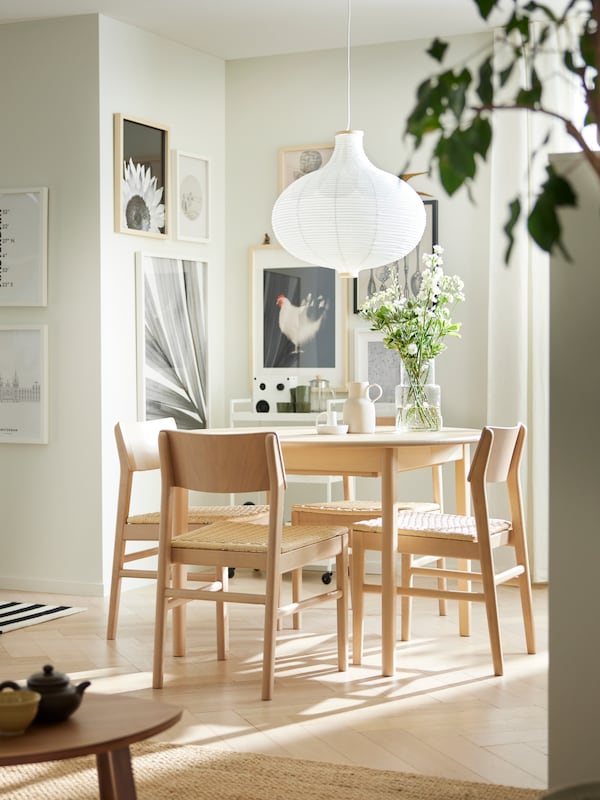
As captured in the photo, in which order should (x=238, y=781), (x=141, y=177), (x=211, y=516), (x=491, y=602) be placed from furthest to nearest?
(x=141, y=177) < (x=211, y=516) < (x=491, y=602) < (x=238, y=781)

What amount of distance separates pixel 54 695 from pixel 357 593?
2064mm

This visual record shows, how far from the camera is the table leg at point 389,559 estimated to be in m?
3.78

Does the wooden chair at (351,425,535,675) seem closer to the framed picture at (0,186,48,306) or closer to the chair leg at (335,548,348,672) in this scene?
the chair leg at (335,548,348,672)

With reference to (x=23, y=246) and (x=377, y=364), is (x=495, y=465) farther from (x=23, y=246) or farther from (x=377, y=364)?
(x=23, y=246)

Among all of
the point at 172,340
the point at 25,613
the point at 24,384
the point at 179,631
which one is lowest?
the point at 25,613

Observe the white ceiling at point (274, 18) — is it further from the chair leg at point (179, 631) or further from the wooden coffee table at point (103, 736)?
the wooden coffee table at point (103, 736)

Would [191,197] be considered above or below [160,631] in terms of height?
above

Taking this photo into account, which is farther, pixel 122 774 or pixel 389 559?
pixel 389 559

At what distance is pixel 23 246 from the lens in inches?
208

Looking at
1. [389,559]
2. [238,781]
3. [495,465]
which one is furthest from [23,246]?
[238,781]

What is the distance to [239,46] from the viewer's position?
18.8ft

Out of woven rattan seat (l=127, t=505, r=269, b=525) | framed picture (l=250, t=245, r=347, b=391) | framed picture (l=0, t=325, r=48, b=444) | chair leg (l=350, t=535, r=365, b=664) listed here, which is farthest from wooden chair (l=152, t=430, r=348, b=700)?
framed picture (l=250, t=245, r=347, b=391)

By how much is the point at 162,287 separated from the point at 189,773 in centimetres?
318

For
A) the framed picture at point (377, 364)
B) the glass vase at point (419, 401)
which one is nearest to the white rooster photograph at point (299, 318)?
the framed picture at point (377, 364)
